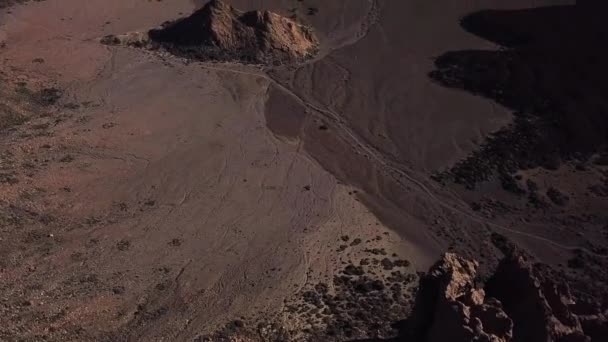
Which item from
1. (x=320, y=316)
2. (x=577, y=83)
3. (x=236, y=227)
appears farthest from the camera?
(x=577, y=83)

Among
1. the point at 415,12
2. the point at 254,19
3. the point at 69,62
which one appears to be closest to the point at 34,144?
the point at 69,62

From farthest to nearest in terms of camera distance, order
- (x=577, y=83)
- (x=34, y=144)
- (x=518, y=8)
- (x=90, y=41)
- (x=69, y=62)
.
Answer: (x=518, y=8) → (x=90, y=41) → (x=69, y=62) → (x=577, y=83) → (x=34, y=144)

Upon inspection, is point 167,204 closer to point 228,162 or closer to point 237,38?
→ point 228,162

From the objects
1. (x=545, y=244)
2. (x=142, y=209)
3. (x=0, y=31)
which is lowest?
(x=545, y=244)

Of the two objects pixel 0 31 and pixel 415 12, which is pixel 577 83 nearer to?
pixel 415 12

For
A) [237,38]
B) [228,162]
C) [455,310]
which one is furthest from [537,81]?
[455,310]

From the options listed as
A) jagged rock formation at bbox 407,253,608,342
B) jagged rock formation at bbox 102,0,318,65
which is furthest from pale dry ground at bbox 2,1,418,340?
jagged rock formation at bbox 407,253,608,342

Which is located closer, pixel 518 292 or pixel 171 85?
pixel 518 292
